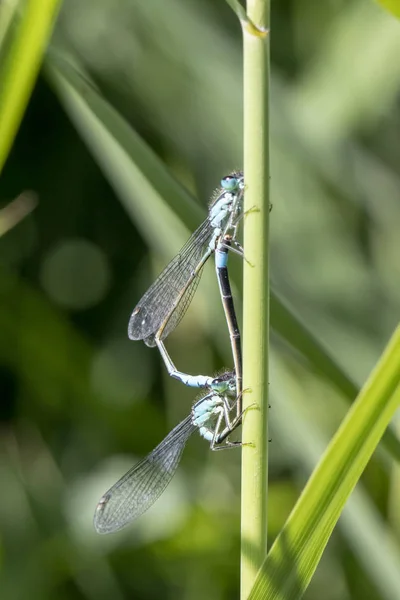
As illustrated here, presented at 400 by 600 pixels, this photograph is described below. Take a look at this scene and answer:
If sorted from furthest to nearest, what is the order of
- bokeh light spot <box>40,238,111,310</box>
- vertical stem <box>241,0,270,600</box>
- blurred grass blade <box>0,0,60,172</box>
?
bokeh light spot <box>40,238,111,310</box> → blurred grass blade <box>0,0,60,172</box> → vertical stem <box>241,0,270,600</box>

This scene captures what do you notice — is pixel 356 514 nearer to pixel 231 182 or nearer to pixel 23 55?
pixel 231 182

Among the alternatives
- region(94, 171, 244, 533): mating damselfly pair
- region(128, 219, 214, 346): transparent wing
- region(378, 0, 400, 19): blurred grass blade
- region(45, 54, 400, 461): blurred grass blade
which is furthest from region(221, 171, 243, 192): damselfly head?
region(378, 0, 400, 19): blurred grass blade

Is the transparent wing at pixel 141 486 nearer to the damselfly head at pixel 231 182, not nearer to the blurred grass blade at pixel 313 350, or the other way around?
the blurred grass blade at pixel 313 350

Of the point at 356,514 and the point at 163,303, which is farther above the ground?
the point at 163,303

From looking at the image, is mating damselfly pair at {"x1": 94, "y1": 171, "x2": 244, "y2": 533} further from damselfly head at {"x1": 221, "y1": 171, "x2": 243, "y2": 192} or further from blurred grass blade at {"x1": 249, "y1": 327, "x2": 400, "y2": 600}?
blurred grass blade at {"x1": 249, "y1": 327, "x2": 400, "y2": 600}

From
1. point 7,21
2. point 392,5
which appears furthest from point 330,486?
point 7,21

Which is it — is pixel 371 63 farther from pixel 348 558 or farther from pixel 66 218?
pixel 348 558
